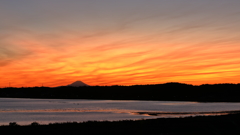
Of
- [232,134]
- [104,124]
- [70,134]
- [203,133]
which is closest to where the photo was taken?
[232,134]

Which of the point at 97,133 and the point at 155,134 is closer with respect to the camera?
the point at 155,134

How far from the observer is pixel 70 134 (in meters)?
27.7

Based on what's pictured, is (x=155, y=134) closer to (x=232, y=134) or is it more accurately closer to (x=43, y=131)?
(x=232, y=134)

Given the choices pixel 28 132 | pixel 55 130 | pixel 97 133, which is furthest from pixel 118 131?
pixel 28 132

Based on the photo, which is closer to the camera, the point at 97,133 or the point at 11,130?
the point at 97,133

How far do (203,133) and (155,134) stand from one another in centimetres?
394

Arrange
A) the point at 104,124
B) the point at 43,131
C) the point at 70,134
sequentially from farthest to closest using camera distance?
the point at 104,124 → the point at 43,131 → the point at 70,134

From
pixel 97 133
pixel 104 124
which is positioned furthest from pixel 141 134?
pixel 104 124

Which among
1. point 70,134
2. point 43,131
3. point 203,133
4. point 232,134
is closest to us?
point 232,134

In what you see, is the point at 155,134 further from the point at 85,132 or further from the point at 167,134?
the point at 85,132

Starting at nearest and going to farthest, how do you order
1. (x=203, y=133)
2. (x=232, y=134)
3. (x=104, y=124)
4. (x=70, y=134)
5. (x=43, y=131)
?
(x=232, y=134)
(x=203, y=133)
(x=70, y=134)
(x=43, y=131)
(x=104, y=124)

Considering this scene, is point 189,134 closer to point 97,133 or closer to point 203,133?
point 203,133

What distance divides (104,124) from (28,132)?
885cm

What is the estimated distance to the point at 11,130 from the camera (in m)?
30.8
